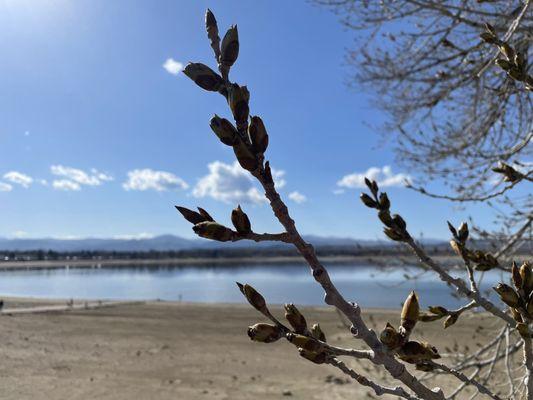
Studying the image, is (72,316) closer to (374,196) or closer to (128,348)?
(128,348)

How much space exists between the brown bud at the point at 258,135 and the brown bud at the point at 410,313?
0.45 metres

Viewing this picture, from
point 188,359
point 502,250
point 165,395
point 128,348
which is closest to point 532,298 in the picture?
point 502,250

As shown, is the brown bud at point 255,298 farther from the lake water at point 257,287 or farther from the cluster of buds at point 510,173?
the lake water at point 257,287

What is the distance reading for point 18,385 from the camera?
38.0 feet

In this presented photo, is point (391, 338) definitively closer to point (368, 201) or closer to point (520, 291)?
point (520, 291)

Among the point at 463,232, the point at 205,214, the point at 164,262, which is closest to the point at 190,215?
the point at 205,214

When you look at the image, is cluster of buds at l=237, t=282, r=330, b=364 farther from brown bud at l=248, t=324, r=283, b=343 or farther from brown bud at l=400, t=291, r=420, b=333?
brown bud at l=400, t=291, r=420, b=333

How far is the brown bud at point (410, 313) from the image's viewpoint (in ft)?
3.48

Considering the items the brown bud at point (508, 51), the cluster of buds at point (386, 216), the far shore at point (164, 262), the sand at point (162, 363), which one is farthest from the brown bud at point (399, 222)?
the far shore at point (164, 262)

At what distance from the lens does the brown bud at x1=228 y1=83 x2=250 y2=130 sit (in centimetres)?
91

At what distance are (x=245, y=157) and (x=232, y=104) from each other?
10 centimetres

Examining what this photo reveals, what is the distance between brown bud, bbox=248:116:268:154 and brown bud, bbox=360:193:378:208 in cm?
83

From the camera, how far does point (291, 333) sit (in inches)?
41.1

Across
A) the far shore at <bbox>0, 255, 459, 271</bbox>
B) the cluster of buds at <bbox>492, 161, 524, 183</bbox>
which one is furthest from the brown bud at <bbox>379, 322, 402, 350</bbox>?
the far shore at <bbox>0, 255, 459, 271</bbox>
